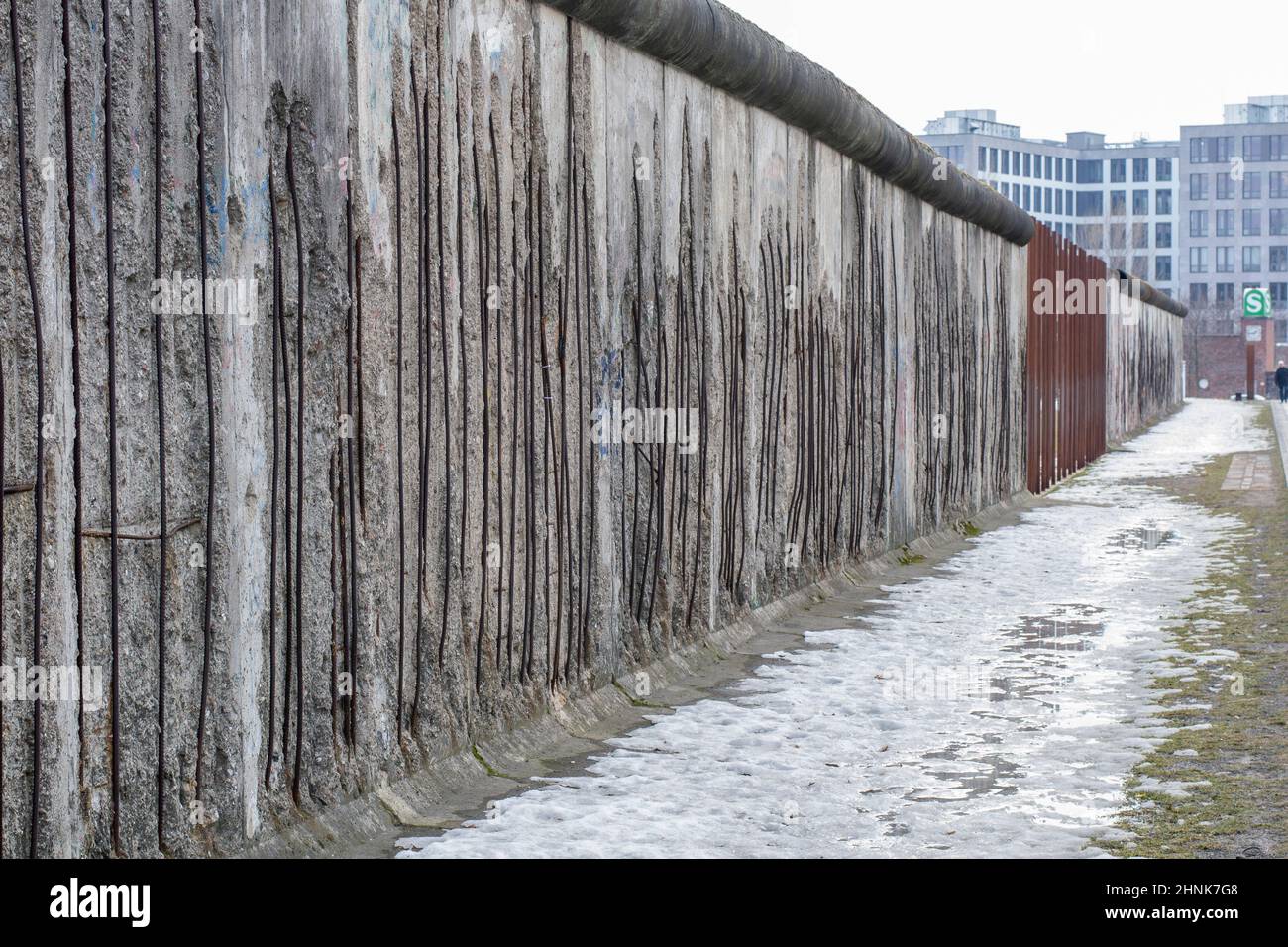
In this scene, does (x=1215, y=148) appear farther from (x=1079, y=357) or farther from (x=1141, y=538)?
(x=1141, y=538)

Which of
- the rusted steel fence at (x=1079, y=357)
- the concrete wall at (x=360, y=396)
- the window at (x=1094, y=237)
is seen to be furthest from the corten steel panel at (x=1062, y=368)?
the window at (x=1094, y=237)

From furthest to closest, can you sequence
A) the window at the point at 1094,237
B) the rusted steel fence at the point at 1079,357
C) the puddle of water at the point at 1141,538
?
1. the window at the point at 1094,237
2. the rusted steel fence at the point at 1079,357
3. the puddle of water at the point at 1141,538

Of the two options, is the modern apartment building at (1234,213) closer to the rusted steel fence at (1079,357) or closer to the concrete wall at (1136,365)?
the concrete wall at (1136,365)

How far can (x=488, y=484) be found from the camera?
4.57m

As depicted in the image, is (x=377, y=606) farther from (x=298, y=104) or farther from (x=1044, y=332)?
(x=1044, y=332)


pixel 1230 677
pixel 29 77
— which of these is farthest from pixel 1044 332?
pixel 29 77

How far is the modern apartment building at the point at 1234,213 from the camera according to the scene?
12275 centimetres

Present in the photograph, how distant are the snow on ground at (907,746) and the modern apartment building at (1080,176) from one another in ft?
395

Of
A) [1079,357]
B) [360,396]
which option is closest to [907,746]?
[360,396]

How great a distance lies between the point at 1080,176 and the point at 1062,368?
126228mm

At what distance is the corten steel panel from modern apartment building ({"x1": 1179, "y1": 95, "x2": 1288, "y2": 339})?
10835cm

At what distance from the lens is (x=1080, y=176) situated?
136 m

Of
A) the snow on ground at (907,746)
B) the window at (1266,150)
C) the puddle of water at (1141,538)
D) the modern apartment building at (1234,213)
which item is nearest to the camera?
the snow on ground at (907,746)

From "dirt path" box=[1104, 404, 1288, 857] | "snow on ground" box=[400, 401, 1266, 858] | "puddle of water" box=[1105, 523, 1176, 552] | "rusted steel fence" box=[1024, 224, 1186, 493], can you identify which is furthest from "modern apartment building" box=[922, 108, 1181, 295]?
"snow on ground" box=[400, 401, 1266, 858]
